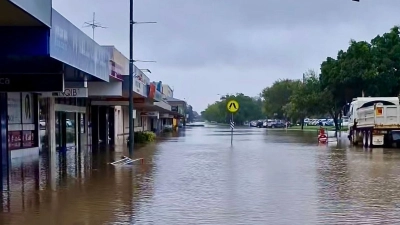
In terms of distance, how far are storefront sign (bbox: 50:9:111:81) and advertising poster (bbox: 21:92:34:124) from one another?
3985 mm

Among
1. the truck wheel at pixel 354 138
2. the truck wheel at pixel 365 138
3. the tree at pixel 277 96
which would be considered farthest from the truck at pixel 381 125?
the tree at pixel 277 96

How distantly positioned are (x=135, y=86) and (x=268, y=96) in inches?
3663

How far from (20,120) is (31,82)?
7913mm

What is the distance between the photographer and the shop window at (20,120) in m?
24.1

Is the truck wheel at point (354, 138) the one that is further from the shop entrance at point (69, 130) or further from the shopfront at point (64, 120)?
the shop entrance at point (69, 130)

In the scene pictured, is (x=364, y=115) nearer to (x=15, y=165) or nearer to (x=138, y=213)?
(x=15, y=165)

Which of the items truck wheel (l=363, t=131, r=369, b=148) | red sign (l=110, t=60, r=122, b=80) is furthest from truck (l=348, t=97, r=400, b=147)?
red sign (l=110, t=60, r=122, b=80)

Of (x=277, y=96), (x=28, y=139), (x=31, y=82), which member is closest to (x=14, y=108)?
(x=28, y=139)

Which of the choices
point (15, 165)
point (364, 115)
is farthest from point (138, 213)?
point (364, 115)

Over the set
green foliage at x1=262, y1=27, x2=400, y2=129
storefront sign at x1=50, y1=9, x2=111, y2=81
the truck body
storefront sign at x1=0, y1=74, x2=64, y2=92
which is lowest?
the truck body

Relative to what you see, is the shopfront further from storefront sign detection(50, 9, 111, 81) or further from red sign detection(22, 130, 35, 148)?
storefront sign detection(50, 9, 111, 81)

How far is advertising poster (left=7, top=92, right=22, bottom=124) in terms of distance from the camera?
23922 millimetres

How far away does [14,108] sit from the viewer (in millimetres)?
24547

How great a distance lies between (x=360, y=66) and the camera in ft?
183
